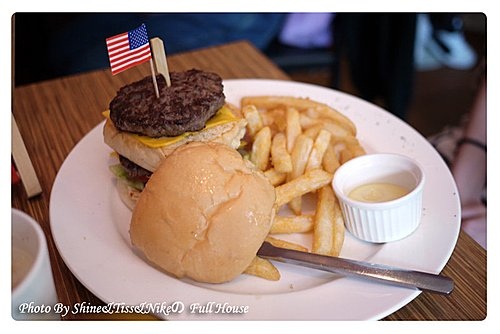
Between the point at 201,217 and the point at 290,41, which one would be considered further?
the point at 290,41

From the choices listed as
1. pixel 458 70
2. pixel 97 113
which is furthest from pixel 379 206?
pixel 458 70

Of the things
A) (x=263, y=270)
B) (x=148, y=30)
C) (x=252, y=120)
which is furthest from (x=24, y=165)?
(x=148, y=30)

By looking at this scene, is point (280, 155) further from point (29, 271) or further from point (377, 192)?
point (29, 271)

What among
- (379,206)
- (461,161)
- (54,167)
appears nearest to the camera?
(379,206)

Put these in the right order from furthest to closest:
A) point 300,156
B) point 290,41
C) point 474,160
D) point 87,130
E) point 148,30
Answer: point 290,41 → point 148,30 → point 474,160 → point 87,130 → point 300,156

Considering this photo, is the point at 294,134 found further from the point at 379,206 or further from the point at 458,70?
the point at 458,70

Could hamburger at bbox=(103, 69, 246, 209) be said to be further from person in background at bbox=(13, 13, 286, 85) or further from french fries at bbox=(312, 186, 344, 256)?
person in background at bbox=(13, 13, 286, 85)

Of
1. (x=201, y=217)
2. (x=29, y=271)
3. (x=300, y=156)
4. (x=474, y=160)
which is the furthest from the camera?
(x=474, y=160)
